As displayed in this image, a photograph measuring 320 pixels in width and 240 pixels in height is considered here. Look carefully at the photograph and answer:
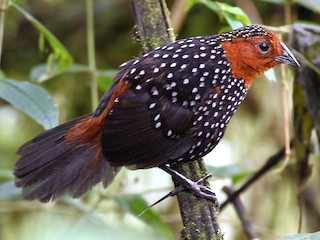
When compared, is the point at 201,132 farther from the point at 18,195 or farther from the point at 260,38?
the point at 18,195

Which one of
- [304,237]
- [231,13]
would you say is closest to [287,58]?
[231,13]

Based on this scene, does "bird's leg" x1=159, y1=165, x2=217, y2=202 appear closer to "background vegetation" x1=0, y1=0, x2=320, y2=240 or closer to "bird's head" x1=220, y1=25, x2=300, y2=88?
"bird's head" x1=220, y1=25, x2=300, y2=88

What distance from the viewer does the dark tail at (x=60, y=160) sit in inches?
84.1

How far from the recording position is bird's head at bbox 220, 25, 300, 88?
218 cm

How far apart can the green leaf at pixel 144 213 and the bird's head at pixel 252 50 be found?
614 mm

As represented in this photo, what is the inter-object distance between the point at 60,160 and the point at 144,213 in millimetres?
466

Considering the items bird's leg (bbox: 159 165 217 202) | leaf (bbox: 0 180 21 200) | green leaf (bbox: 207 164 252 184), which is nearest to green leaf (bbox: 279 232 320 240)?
bird's leg (bbox: 159 165 217 202)

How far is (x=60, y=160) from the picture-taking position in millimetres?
2158

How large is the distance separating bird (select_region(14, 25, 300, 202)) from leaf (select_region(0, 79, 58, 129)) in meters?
0.06

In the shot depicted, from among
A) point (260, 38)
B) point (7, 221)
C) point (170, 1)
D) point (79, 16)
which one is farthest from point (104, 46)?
point (260, 38)

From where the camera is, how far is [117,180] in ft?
11.0

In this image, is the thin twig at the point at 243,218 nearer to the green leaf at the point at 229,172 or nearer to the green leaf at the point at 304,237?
the green leaf at the point at 229,172

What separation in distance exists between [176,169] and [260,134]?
1.62 metres

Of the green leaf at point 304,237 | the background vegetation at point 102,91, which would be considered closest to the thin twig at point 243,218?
the background vegetation at point 102,91
